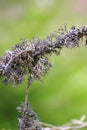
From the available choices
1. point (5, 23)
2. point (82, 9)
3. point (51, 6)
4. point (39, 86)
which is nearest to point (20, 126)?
point (39, 86)

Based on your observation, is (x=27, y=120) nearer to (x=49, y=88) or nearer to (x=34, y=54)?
(x=34, y=54)

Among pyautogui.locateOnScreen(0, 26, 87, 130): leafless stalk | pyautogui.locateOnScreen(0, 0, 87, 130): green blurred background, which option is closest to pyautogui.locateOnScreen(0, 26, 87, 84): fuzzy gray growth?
pyautogui.locateOnScreen(0, 26, 87, 130): leafless stalk

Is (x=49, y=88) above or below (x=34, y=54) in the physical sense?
above

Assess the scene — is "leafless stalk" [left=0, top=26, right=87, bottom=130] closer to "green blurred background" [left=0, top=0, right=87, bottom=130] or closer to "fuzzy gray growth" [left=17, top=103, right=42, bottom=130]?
"fuzzy gray growth" [left=17, top=103, right=42, bottom=130]

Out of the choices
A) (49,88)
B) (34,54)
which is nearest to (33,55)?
(34,54)

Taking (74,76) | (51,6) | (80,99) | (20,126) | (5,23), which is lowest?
(20,126)

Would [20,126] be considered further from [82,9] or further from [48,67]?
[82,9]
